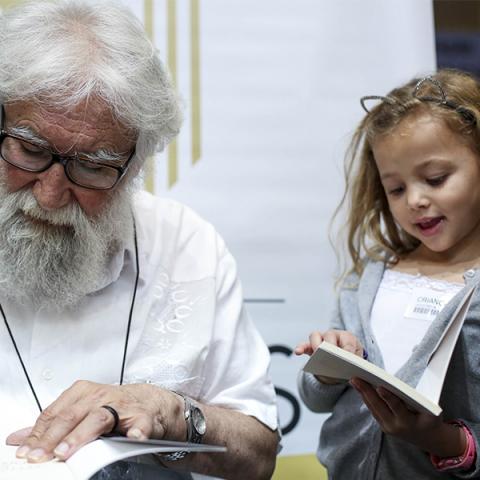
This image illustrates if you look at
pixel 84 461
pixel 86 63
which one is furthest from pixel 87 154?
pixel 84 461

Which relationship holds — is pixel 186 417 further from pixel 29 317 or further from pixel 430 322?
pixel 430 322

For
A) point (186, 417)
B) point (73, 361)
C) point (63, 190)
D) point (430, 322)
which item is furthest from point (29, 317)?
point (430, 322)

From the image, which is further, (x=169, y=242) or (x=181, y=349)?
(x=169, y=242)

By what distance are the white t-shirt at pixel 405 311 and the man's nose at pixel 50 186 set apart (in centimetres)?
89

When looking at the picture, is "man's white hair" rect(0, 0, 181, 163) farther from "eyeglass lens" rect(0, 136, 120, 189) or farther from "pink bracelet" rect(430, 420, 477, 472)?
"pink bracelet" rect(430, 420, 477, 472)

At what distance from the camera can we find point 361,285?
2.19 meters

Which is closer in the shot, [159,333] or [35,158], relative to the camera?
[35,158]

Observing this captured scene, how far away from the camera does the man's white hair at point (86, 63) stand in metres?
Result: 1.73

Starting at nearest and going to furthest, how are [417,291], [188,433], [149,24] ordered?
[188,433] → [417,291] → [149,24]

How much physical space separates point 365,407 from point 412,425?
1.05 feet

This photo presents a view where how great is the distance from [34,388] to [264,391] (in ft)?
1.82

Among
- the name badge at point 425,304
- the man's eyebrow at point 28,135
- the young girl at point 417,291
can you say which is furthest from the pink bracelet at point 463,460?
the man's eyebrow at point 28,135

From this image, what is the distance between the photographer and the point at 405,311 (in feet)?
6.88

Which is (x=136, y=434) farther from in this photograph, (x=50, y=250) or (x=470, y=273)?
(x=470, y=273)
